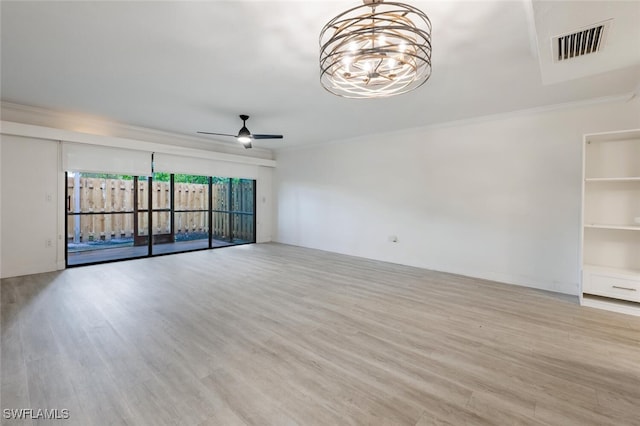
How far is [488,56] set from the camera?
2.64 metres

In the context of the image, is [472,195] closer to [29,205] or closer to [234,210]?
[234,210]

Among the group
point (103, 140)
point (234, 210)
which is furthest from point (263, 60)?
point (234, 210)

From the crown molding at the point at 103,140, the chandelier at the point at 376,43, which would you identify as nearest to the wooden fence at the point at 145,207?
the crown molding at the point at 103,140

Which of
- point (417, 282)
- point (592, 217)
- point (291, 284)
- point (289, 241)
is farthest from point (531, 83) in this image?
point (289, 241)

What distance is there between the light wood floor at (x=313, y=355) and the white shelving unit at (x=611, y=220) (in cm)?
31

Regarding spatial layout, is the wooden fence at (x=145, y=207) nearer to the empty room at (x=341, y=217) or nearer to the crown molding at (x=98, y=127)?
the empty room at (x=341, y=217)

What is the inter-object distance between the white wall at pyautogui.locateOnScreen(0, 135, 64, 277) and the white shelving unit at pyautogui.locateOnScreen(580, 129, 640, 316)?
7.97 meters

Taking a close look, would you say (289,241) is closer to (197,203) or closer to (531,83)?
(197,203)

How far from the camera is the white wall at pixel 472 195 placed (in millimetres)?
3904

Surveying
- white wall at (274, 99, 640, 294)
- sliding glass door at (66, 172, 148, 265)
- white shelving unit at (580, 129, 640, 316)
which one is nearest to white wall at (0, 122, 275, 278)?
sliding glass door at (66, 172, 148, 265)

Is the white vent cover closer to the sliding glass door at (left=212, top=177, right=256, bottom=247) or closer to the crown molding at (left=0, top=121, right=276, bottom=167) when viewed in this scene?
the crown molding at (left=0, top=121, right=276, bottom=167)

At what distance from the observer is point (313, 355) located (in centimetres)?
231

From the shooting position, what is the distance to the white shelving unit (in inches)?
129

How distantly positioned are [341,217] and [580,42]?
15.9ft
